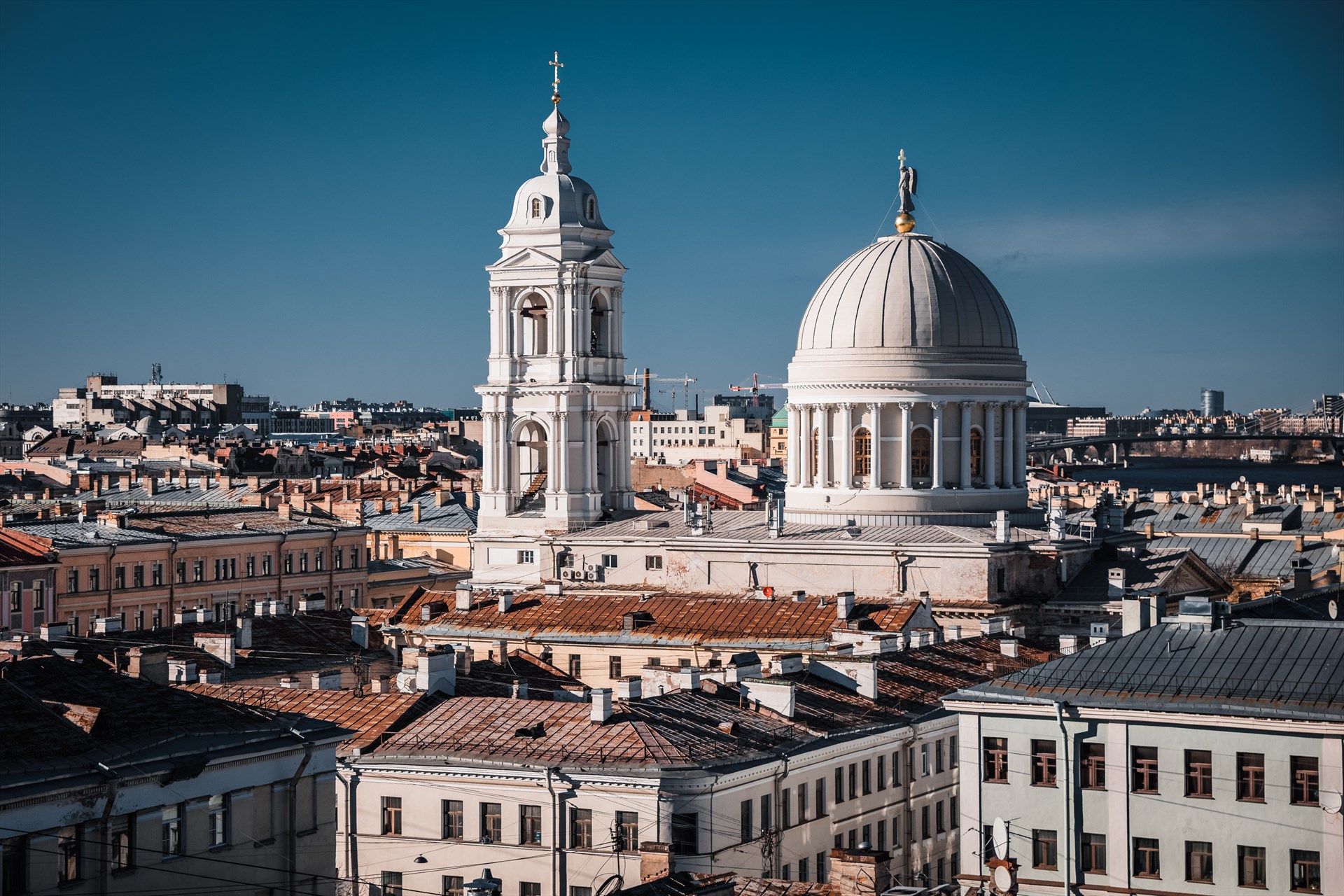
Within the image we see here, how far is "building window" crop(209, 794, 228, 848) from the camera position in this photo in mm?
28734

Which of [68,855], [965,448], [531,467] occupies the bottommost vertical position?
[68,855]

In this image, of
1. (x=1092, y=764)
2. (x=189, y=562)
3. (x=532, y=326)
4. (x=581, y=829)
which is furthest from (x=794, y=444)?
(x=1092, y=764)

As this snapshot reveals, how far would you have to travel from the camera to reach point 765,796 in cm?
3619

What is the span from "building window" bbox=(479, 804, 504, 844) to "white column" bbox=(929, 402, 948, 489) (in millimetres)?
30774

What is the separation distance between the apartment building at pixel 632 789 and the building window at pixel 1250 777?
299 inches

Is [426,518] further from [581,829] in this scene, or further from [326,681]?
[581,829]

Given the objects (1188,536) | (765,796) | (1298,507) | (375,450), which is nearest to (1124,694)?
(765,796)

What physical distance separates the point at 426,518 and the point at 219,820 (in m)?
65.3

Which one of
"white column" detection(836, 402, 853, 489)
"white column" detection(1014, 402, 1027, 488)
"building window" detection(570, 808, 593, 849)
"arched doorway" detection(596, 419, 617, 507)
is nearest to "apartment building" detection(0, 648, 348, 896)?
"building window" detection(570, 808, 593, 849)

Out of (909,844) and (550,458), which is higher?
(550,458)

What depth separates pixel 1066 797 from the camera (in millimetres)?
32062

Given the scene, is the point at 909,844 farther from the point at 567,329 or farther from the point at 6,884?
the point at 567,329

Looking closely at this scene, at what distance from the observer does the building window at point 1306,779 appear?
30188 mm

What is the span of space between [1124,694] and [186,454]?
373 feet
